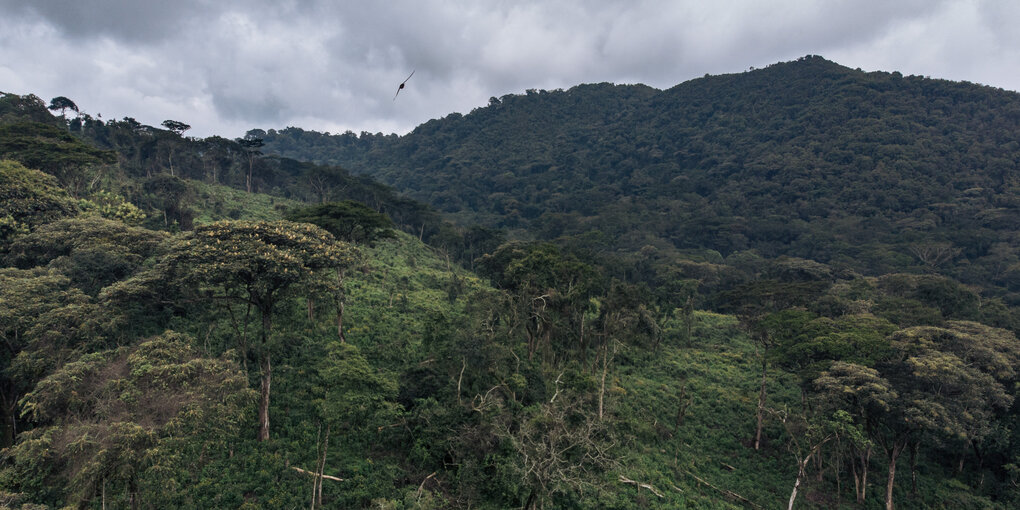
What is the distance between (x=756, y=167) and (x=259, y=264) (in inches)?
4505

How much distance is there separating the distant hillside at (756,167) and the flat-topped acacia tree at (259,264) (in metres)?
59.3

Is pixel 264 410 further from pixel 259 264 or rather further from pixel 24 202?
pixel 24 202

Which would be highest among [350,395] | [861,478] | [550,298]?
[550,298]

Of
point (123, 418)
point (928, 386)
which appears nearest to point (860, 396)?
point (928, 386)

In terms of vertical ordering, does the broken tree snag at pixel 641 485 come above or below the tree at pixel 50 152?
below

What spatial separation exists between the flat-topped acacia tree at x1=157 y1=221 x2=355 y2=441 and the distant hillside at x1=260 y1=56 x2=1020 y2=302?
194 ft

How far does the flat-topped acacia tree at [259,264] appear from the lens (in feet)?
45.4

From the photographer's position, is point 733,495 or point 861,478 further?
point 861,478

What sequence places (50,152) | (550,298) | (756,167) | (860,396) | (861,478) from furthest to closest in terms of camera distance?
(756,167) < (50,152) < (550,298) < (861,478) < (860,396)

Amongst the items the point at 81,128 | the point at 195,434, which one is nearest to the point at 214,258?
the point at 195,434

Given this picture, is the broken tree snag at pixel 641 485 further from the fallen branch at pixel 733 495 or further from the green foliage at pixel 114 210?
the green foliage at pixel 114 210

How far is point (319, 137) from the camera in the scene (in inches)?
7047

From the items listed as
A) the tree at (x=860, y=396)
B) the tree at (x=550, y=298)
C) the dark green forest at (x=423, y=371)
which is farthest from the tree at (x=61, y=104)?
the tree at (x=860, y=396)

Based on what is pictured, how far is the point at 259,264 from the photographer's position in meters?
14.0
